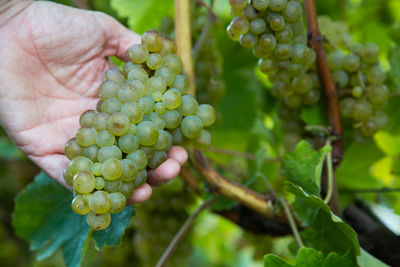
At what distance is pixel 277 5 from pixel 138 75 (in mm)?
262

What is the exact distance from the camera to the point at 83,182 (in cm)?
63

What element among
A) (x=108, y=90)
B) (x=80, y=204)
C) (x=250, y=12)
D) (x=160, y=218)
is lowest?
(x=160, y=218)

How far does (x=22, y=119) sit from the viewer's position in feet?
2.75

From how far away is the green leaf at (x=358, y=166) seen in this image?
3.75ft

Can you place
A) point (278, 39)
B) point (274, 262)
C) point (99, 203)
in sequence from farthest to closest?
point (278, 39) → point (274, 262) → point (99, 203)

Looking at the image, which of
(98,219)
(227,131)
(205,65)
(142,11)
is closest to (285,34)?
(205,65)

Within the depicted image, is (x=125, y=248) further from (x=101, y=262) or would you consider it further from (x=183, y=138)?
(x=183, y=138)

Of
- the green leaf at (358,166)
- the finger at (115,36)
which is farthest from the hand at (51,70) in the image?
the green leaf at (358,166)

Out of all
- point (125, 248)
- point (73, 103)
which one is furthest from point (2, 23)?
point (125, 248)

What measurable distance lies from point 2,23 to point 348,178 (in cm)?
85

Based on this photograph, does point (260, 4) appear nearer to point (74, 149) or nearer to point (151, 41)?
point (151, 41)

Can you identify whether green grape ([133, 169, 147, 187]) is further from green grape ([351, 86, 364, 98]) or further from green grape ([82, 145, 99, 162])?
green grape ([351, 86, 364, 98])

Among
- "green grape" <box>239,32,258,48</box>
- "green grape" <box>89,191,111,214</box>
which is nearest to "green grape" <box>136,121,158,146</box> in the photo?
"green grape" <box>89,191,111,214</box>

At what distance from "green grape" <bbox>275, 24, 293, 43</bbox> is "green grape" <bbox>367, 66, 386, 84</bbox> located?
22 cm
